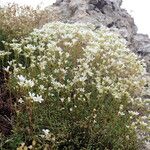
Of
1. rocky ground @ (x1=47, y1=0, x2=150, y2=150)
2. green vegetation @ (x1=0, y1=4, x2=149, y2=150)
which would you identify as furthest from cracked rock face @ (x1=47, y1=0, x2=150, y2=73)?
green vegetation @ (x1=0, y1=4, x2=149, y2=150)

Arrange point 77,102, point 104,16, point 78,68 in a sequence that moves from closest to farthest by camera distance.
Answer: point 77,102, point 78,68, point 104,16

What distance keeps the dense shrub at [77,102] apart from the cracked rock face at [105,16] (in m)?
4.66

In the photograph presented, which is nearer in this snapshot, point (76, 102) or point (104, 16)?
point (76, 102)

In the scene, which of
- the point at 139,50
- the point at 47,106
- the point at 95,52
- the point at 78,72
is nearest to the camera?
the point at 47,106

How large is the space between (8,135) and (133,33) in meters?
8.65

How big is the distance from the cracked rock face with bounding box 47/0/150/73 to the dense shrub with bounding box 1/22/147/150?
4.66 metres

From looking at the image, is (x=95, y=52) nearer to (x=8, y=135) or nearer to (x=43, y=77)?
(x=43, y=77)

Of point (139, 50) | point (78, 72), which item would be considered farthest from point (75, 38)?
point (139, 50)

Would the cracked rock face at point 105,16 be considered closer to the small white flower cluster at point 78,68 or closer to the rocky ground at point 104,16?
the rocky ground at point 104,16

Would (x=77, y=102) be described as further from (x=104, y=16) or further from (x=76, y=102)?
(x=104, y=16)

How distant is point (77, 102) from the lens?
555cm

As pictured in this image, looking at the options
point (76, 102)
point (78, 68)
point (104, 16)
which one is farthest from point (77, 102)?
point (104, 16)

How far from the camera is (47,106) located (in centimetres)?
554

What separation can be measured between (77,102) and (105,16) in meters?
7.61
